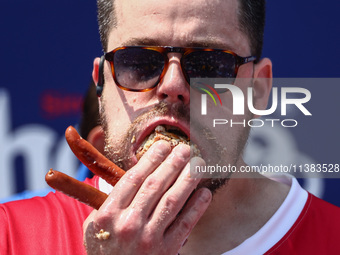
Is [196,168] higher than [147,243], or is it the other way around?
[196,168]

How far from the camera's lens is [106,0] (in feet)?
7.60

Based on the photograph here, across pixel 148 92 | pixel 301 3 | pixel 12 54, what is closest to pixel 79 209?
pixel 148 92

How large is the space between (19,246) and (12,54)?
2.42 m

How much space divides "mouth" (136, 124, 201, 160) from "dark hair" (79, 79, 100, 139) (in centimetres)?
152

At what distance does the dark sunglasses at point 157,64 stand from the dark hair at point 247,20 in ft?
0.87

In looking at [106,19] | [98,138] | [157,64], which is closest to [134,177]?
[157,64]

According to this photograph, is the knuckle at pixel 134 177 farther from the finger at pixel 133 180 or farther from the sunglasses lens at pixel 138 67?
the sunglasses lens at pixel 138 67

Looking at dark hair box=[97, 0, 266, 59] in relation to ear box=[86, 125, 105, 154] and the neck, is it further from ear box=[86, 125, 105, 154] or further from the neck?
ear box=[86, 125, 105, 154]

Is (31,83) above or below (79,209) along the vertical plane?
above

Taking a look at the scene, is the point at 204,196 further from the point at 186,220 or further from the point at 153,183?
the point at 153,183

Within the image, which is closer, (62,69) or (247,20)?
(247,20)

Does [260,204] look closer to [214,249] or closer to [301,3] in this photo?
[214,249]

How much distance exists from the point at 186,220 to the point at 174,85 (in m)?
0.58

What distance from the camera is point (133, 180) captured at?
1.46m
